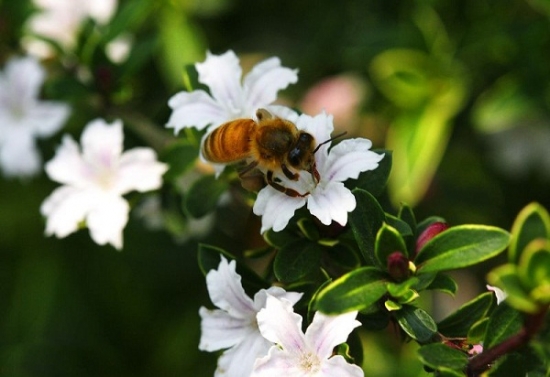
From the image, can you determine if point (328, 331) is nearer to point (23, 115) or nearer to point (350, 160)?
point (350, 160)

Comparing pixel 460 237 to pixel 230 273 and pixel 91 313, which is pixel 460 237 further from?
pixel 91 313

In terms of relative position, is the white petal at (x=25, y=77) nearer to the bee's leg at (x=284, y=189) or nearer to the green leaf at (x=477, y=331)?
the bee's leg at (x=284, y=189)

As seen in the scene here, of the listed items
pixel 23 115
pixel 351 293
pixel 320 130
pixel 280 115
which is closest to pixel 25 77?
pixel 23 115

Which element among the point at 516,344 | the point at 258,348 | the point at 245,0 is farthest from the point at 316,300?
the point at 245,0

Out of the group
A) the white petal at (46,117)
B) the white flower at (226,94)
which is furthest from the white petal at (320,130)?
the white petal at (46,117)

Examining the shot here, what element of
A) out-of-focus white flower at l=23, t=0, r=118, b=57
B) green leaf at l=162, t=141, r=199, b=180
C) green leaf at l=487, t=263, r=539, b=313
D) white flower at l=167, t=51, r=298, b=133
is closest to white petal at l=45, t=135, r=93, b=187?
green leaf at l=162, t=141, r=199, b=180

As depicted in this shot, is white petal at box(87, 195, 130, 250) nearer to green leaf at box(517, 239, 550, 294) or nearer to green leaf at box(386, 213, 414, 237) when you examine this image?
green leaf at box(386, 213, 414, 237)
